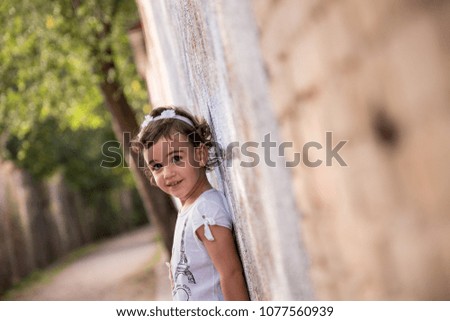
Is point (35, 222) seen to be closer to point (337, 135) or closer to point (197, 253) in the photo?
point (197, 253)

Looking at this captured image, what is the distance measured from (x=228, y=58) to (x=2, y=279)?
41.1 ft

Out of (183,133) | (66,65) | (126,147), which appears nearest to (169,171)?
(183,133)

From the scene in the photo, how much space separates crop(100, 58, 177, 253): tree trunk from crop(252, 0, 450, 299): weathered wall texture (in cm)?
644

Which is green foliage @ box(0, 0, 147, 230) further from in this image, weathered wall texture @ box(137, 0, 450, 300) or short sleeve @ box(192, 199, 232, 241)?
weathered wall texture @ box(137, 0, 450, 300)

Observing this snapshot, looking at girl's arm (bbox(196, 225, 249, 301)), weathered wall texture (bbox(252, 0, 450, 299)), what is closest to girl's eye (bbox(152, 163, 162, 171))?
girl's arm (bbox(196, 225, 249, 301))

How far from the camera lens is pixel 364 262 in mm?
972

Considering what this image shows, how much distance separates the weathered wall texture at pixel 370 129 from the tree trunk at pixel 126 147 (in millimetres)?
6437

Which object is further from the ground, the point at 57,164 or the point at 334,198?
the point at 334,198

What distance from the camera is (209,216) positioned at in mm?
2021

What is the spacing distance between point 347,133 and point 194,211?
47.0 inches

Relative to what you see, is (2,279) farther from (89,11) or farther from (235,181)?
(235,181)

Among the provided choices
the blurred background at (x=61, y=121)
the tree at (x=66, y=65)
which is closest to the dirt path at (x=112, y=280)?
the blurred background at (x=61, y=121)

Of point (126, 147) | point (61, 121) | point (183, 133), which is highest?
point (61, 121)
